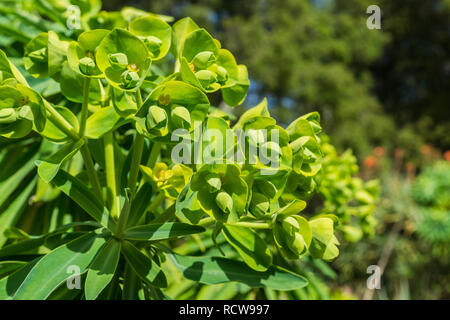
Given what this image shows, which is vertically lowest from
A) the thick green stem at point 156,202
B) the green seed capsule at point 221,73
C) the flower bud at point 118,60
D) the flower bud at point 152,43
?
the thick green stem at point 156,202

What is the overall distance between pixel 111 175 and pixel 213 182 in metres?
0.26

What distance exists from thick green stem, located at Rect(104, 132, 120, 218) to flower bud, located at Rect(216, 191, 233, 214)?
236mm

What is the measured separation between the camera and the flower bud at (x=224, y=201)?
0.49 metres

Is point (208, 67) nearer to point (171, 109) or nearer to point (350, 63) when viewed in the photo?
point (171, 109)

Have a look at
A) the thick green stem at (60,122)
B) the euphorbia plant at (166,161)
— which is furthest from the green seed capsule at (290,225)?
the thick green stem at (60,122)

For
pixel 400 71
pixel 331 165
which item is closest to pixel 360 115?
pixel 400 71

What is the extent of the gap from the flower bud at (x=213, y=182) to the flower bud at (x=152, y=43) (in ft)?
0.67

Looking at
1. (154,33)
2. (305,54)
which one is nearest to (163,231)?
(154,33)

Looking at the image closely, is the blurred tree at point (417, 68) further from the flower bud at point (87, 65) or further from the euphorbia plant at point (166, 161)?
the flower bud at point (87, 65)

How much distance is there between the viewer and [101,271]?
58cm

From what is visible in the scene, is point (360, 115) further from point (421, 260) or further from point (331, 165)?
point (331, 165)

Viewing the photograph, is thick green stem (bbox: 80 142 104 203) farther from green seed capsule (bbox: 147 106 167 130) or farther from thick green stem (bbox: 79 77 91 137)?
green seed capsule (bbox: 147 106 167 130)

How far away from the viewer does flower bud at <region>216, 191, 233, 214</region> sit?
19.5 inches

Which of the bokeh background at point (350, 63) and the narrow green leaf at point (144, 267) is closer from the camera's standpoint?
the narrow green leaf at point (144, 267)
